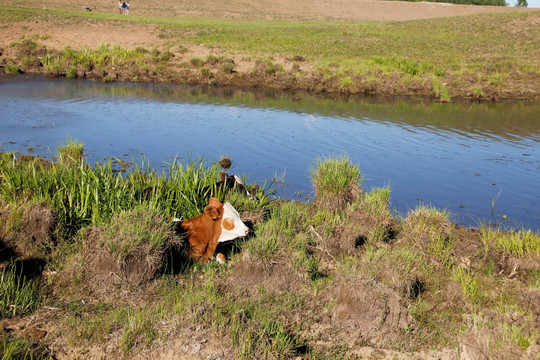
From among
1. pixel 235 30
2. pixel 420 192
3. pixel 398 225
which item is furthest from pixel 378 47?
pixel 398 225

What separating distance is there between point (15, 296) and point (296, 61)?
957 inches

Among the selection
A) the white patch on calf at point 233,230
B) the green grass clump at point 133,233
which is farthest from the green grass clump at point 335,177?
the green grass clump at point 133,233

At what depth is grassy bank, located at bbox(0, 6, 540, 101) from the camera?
2402 cm

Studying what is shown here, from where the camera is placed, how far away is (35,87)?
20109 mm

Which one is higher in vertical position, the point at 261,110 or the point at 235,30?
the point at 235,30

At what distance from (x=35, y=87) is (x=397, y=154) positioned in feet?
50.9

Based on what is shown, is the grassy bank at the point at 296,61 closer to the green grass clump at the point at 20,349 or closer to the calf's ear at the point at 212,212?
the calf's ear at the point at 212,212

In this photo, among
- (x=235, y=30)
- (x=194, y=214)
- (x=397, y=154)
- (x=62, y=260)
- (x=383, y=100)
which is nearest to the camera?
(x=62, y=260)

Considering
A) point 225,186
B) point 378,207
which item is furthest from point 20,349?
point 378,207

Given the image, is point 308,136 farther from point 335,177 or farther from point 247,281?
point 247,281

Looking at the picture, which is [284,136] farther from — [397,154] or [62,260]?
[62,260]

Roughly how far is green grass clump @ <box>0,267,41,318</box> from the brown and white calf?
5.88 feet

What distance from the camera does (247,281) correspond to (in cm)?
525

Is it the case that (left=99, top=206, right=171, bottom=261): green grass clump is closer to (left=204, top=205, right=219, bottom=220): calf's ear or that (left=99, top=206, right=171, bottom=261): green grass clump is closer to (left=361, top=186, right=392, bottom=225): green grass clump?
(left=204, top=205, right=219, bottom=220): calf's ear
